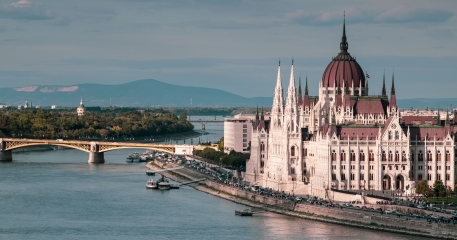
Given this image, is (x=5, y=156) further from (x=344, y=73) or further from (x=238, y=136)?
(x=344, y=73)

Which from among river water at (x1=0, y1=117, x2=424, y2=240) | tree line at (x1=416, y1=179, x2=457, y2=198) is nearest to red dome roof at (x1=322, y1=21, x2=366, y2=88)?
river water at (x1=0, y1=117, x2=424, y2=240)

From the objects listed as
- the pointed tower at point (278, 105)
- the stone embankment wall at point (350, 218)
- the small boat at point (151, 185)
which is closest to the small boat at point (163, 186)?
the small boat at point (151, 185)

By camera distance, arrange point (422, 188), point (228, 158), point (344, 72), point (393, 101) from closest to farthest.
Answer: point (422, 188) → point (393, 101) → point (344, 72) → point (228, 158)

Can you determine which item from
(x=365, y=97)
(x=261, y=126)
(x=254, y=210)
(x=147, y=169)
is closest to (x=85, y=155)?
(x=147, y=169)

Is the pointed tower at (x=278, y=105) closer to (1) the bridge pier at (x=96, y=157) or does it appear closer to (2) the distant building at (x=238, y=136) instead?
(2) the distant building at (x=238, y=136)

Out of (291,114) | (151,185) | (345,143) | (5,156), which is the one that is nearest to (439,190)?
(345,143)

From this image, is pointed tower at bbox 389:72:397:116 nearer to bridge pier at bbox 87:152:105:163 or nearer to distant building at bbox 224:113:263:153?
distant building at bbox 224:113:263:153
